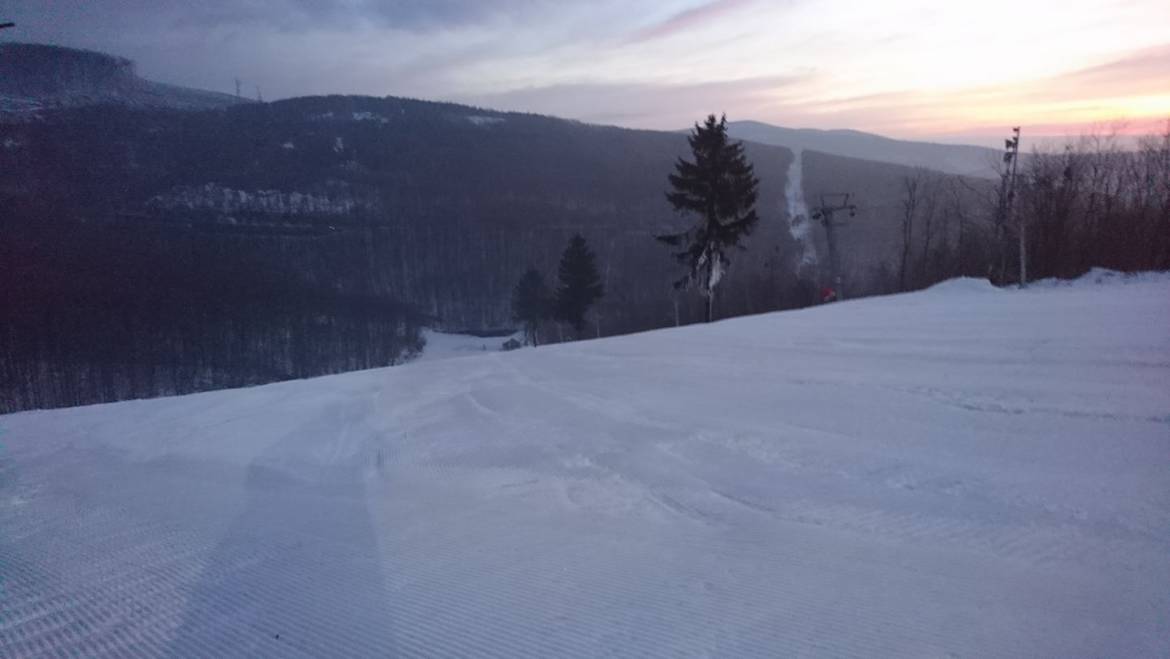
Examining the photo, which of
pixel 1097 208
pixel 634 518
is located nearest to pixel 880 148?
pixel 1097 208

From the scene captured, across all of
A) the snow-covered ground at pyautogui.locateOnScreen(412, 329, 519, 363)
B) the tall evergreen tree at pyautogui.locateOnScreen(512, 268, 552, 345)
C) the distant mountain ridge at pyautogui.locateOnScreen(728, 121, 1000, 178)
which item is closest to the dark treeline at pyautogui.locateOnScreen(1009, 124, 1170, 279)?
the tall evergreen tree at pyautogui.locateOnScreen(512, 268, 552, 345)

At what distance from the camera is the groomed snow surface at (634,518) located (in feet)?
9.90

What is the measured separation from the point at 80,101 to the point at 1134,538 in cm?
7831

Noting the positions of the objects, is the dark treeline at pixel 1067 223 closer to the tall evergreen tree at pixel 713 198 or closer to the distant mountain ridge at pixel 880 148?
the tall evergreen tree at pixel 713 198

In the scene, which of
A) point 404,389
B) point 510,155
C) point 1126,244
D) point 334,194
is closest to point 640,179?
point 510,155

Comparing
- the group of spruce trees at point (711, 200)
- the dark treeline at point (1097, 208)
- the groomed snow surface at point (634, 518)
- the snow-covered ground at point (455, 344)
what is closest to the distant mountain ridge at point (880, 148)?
the snow-covered ground at point (455, 344)

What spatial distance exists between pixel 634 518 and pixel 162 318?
155 feet

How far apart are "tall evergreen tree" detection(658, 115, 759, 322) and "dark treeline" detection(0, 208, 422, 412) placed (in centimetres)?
2863

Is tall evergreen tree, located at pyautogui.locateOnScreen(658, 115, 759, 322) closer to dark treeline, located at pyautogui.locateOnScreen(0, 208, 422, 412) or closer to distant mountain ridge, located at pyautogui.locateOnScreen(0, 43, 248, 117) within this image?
dark treeline, located at pyautogui.locateOnScreen(0, 208, 422, 412)

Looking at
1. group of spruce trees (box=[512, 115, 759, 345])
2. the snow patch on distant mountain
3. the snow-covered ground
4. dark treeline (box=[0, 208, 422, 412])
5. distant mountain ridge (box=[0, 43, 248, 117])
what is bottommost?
the snow-covered ground

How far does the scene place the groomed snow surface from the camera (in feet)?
9.90

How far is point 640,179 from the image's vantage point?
323ft

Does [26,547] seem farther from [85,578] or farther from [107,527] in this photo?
[85,578]

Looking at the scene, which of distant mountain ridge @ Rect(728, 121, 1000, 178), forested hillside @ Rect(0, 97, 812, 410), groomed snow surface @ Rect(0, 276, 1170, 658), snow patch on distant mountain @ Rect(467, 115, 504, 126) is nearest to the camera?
groomed snow surface @ Rect(0, 276, 1170, 658)
